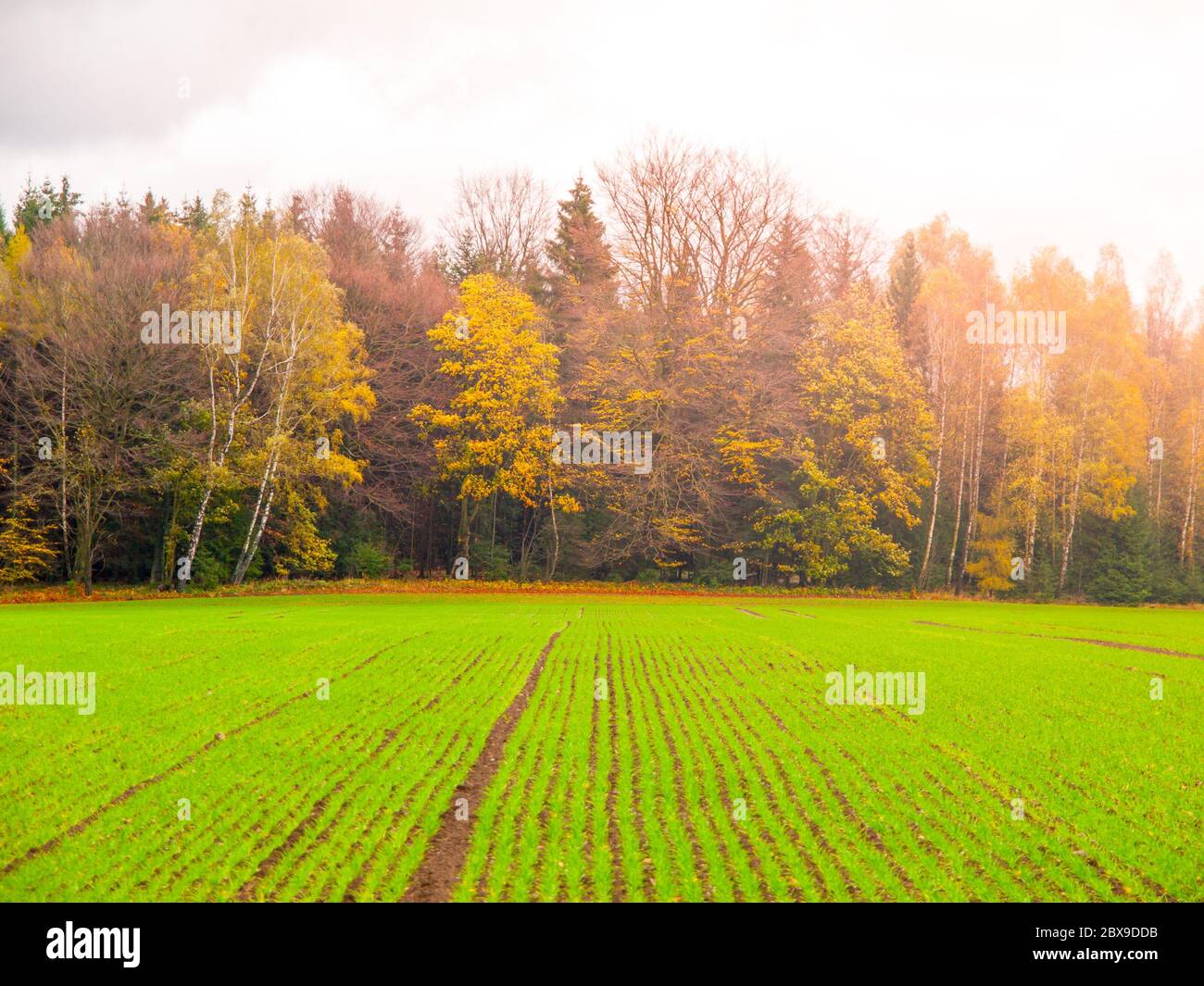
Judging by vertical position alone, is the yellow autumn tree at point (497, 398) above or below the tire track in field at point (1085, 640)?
above

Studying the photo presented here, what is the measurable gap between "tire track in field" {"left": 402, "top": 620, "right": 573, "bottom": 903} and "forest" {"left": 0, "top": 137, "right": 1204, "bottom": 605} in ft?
105

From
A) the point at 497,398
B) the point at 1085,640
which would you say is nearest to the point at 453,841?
the point at 1085,640

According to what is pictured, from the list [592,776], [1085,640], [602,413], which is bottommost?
[1085,640]

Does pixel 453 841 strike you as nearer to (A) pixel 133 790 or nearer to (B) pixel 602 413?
(A) pixel 133 790

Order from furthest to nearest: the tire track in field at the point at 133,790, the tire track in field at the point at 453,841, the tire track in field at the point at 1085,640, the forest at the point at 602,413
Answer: the forest at the point at 602,413 < the tire track in field at the point at 1085,640 < the tire track in field at the point at 133,790 < the tire track in field at the point at 453,841

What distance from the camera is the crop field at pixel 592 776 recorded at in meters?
7.72

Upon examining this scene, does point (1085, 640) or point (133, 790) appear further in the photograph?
point (1085, 640)

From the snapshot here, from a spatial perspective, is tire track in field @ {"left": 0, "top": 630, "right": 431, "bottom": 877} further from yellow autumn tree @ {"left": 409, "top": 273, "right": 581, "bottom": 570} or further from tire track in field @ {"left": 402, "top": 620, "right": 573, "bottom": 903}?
yellow autumn tree @ {"left": 409, "top": 273, "right": 581, "bottom": 570}

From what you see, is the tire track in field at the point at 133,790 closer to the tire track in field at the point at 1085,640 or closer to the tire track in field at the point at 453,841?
the tire track in field at the point at 453,841

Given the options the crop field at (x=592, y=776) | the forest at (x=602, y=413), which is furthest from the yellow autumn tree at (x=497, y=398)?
the crop field at (x=592, y=776)

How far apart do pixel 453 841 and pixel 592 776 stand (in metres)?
2.51

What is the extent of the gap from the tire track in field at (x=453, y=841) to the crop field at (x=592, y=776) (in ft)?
0.10

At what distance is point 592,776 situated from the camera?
10773mm
